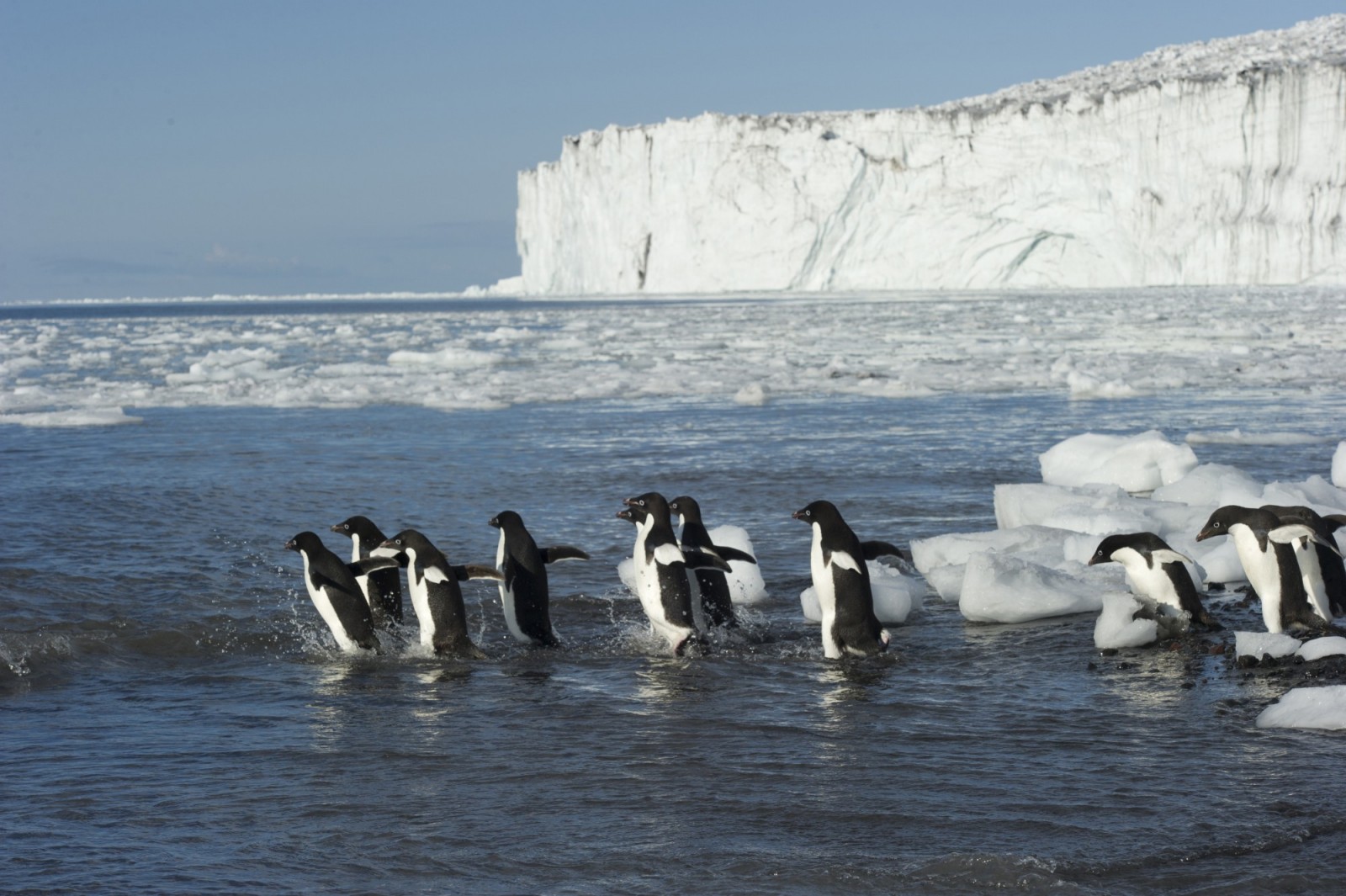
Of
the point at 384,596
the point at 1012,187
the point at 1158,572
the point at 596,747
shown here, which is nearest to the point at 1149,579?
the point at 1158,572

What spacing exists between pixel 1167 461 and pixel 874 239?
5310 centimetres

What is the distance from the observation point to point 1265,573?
5.26 metres

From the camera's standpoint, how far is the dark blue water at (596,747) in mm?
3191

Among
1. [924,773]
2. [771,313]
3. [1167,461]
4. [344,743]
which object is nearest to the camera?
[924,773]

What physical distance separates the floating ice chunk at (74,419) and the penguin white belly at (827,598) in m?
10.8

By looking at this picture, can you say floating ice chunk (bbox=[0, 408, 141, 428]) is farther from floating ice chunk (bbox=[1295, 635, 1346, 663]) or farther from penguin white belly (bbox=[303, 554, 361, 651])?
floating ice chunk (bbox=[1295, 635, 1346, 663])

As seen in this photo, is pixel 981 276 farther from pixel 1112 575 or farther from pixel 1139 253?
pixel 1112 575

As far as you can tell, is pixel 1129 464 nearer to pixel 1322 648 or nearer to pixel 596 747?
pixel 1322 648

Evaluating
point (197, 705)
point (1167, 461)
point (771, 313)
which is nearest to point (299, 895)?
point (197, 705)

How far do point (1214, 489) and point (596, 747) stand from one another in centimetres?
492

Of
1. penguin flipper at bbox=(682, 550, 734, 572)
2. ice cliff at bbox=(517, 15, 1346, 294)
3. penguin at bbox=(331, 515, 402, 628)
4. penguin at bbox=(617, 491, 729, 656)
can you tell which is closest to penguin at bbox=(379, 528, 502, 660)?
penguin at bbox=(331, 515, 402, 628)

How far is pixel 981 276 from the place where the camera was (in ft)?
202

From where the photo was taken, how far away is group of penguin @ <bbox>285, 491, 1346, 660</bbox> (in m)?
5.27

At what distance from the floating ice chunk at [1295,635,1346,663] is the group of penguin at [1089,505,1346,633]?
1.42ft
